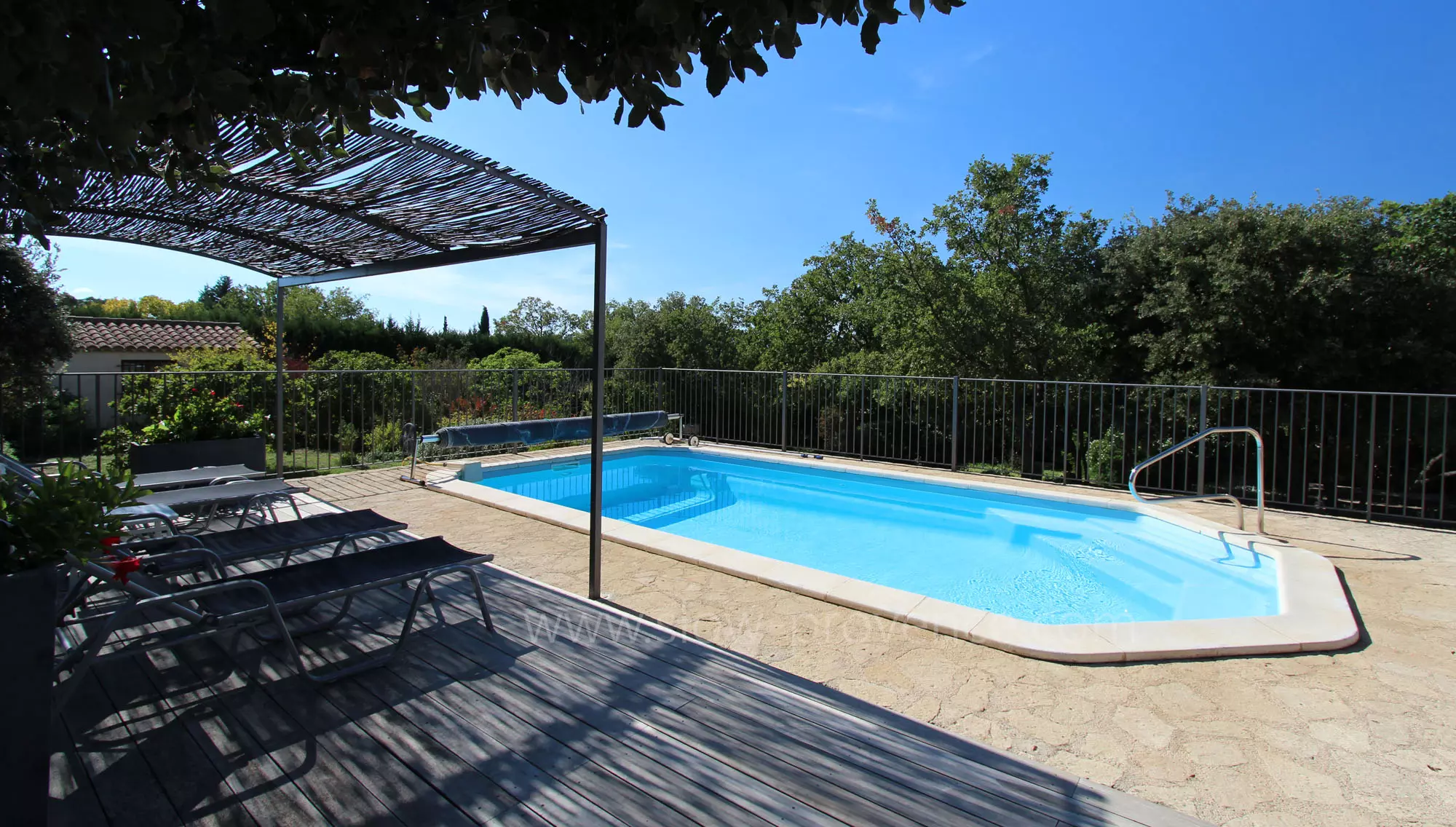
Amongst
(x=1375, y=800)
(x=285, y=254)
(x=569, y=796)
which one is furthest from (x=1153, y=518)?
(x=285, y=254)

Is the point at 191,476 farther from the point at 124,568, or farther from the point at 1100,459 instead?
the point at 1100,459

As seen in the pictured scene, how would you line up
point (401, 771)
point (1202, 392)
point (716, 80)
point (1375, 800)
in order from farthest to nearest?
point (1202, 392), point (1375, 800), point (401, 771), point (716, 80)

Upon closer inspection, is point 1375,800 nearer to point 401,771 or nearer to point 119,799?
point 401,771

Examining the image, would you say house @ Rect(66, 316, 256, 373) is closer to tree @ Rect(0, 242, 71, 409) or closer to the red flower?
tree @ Rect(0, 242, 71, 409)

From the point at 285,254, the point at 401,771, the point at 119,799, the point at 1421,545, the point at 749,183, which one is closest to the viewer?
the point at 119,799

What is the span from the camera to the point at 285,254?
445 cm

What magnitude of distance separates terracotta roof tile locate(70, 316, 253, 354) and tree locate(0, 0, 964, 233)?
1672 cm

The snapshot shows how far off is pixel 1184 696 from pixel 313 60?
3.43 m

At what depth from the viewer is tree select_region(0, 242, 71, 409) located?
5246mm

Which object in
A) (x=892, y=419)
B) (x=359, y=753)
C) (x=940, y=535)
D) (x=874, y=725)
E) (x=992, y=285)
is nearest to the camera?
(x=359, y=753)

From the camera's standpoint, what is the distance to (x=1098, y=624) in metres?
3.35

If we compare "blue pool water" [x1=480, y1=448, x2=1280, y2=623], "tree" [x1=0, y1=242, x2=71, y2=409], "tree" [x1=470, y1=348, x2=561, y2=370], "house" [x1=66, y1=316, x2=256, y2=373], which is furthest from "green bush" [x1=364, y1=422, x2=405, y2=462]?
"house" [x1=66, y1=316, x2=256, y2=373]

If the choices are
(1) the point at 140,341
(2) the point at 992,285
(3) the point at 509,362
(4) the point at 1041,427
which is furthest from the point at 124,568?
(1) the point at 140,341

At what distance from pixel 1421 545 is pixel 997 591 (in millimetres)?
3086
